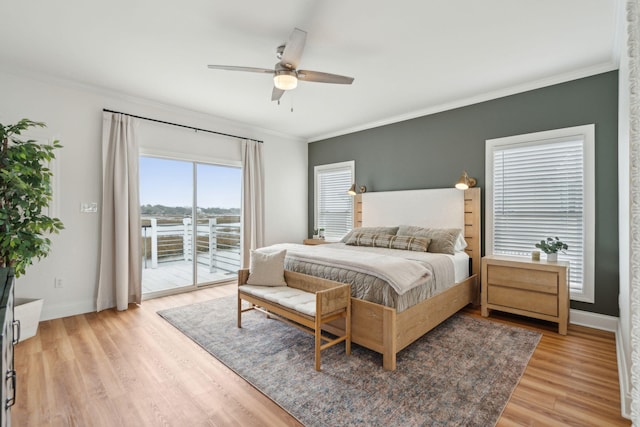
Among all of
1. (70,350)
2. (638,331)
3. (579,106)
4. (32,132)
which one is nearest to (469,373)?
(638,331)

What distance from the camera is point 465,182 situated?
3.85m

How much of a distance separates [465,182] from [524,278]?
128 centimetres

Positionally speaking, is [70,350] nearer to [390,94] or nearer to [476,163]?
[390,94]

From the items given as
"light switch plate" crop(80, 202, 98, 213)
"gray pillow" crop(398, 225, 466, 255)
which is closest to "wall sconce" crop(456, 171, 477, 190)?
"gray pillow" crop(398, 225, 466, 255)

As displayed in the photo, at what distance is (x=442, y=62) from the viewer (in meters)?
3.06

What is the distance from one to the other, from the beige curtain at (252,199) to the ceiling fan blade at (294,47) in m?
2.84

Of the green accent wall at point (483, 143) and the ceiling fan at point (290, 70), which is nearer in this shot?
the ceiling fan at point (290, 70)

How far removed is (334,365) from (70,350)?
234 centimetres

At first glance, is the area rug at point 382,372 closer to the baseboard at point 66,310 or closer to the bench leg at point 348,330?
the bench leg at point 348,330

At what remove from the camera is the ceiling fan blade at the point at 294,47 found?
7.10 feet

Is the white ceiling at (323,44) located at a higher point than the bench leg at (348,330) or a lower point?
higher

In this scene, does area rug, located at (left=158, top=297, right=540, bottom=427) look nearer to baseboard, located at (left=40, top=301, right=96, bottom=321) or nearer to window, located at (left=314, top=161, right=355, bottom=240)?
baseboard, located at (left=40, top=301, right=96, bottom=321)

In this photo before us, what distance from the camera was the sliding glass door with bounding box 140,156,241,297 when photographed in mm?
4320

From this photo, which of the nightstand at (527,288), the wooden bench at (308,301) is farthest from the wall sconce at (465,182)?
the wooden bench at (308,301)
